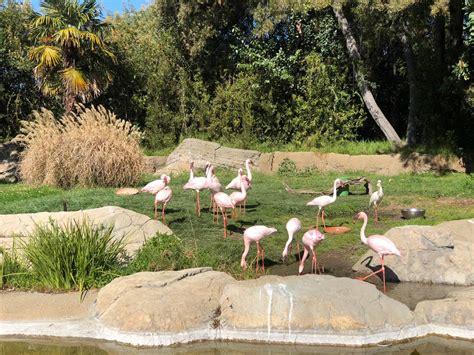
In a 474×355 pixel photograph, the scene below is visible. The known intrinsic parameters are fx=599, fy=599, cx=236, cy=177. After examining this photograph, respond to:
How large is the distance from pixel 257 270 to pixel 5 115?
746 inches

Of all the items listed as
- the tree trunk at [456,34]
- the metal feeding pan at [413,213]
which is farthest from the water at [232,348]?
the tree trunk at [456,34]

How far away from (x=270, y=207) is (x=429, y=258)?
14.1 ft

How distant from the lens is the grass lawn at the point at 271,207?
30.5ft

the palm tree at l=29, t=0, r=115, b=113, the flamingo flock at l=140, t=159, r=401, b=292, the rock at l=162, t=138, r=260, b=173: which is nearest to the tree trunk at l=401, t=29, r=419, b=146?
the rock at l=162, t=138, r=260, b=173

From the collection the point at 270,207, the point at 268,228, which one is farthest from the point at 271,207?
the point at 268,228

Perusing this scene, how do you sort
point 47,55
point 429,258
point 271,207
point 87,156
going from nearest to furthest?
point 429,258 < point 271,207 < point 87,156 < point 47,55

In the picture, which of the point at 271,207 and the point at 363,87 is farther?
the point at 363,87

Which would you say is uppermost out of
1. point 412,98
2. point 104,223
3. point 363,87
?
point 363,87

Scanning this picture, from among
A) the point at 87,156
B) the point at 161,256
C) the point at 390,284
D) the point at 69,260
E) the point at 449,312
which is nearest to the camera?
the point at 449,312

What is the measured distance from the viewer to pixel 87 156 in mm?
15070

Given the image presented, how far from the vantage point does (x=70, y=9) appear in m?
20.4

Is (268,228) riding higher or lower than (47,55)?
lower

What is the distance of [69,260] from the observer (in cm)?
730

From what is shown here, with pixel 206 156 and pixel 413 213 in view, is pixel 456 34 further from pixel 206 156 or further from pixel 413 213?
pixel 413 213
